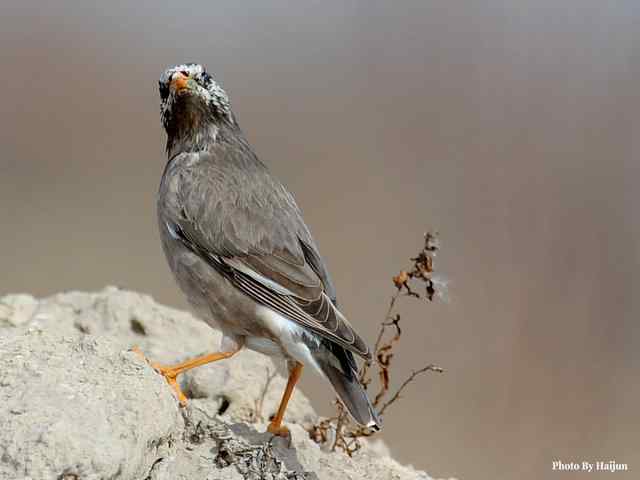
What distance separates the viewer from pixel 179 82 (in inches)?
257

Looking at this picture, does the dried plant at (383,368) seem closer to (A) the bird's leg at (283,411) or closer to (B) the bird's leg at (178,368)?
(A) the bird's leg at (283,411)

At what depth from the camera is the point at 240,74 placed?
1811 cm

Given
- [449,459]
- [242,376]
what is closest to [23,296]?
[242,376]

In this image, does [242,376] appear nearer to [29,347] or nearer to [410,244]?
[29,347]

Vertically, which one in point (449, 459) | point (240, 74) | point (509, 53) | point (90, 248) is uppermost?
point (240, 74)

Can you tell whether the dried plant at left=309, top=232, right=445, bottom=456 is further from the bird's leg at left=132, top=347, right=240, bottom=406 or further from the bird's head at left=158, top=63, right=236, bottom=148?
the bird's head at left=158, top=63, right=236, bottom=148

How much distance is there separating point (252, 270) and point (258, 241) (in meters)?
0.20

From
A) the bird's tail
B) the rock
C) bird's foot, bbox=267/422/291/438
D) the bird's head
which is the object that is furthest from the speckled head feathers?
bird's foot, bbox=267/422/291/438

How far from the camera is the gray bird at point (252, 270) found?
539 cm

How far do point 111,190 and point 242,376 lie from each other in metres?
9.49

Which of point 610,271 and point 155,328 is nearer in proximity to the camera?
point 155,328

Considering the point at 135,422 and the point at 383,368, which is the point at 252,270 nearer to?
the point at 383,368

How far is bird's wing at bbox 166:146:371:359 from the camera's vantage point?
5.48 meters

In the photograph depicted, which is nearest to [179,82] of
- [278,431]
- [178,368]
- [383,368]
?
[178,368]
